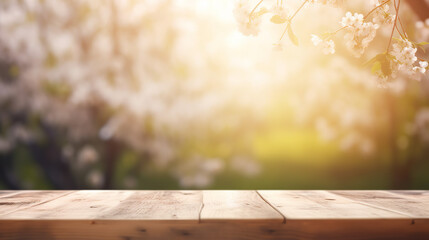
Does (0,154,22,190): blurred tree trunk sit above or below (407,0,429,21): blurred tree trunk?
below

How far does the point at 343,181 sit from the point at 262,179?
1302 mm

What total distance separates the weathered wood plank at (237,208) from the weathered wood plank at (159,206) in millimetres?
31

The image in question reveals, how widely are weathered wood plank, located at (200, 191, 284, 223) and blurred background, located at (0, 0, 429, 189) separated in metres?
4.19

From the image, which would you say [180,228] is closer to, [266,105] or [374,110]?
[266,105]

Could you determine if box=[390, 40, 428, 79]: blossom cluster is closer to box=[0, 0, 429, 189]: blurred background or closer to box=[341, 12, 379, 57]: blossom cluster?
box=[341, 12, 379, 57]: blossom cluster

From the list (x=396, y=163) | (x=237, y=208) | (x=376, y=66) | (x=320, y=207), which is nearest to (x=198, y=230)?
(x=237, y=208)

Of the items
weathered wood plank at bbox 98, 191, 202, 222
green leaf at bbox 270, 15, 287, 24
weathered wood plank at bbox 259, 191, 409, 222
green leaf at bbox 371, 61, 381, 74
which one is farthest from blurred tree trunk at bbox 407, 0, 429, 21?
weathered wood plank at bbox 98, 191, 202, 222

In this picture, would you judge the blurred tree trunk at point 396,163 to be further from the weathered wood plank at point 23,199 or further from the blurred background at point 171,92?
the weathered wood plank at point 23,199

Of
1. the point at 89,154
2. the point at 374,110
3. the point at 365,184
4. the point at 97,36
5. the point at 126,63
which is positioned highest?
the point at 97,36

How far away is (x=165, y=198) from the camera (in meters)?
1.56

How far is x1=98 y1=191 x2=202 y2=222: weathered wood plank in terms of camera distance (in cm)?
117

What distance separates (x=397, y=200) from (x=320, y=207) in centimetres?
36

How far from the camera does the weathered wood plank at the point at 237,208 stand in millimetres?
1139

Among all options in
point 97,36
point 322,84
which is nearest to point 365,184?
point 322,84
